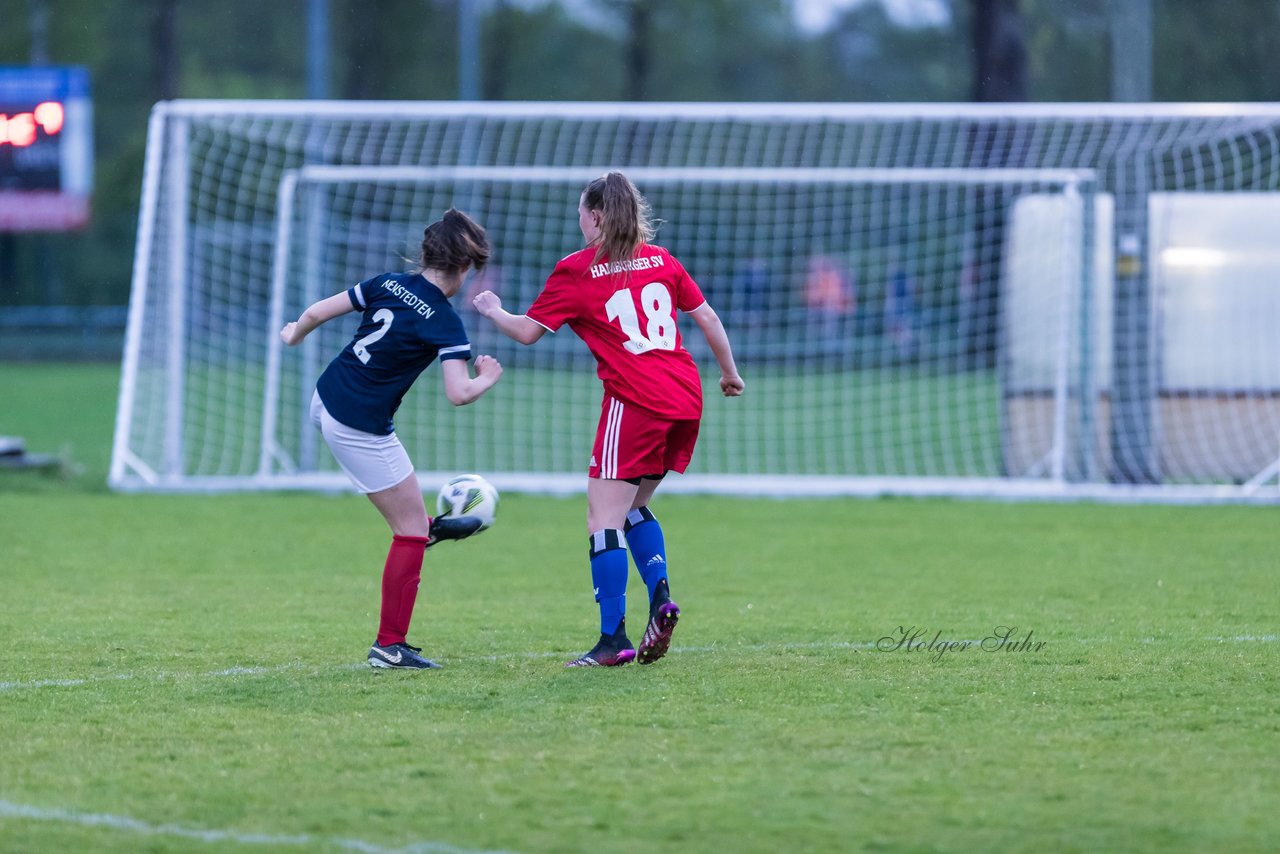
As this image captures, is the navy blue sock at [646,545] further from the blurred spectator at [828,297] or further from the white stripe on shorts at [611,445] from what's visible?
the blurred spectator at [828,297]

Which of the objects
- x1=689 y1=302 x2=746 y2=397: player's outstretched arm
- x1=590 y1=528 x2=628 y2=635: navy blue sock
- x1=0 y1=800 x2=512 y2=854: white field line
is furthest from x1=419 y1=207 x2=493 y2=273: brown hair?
x1=0 y1=800 x2=512 y2=854: white field line

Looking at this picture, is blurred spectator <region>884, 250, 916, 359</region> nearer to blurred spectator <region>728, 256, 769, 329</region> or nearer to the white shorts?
blurred spectator <region>728, 256, 769, 329</region>

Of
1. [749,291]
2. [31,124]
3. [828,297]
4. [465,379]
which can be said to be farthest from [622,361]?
[828,297]

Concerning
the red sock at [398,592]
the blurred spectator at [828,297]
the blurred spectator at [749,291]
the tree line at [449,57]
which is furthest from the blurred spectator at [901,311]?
the red sock at [398,592]

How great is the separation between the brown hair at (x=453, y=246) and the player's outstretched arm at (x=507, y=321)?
13 centimetres

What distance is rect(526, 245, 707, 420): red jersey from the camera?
18.4 ft

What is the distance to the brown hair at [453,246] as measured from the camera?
5.47m

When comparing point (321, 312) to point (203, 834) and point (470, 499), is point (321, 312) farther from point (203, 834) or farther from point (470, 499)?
point (203, 834)

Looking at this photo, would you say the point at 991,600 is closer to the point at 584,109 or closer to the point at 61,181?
the point at 584,109

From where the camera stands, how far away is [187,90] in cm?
4116

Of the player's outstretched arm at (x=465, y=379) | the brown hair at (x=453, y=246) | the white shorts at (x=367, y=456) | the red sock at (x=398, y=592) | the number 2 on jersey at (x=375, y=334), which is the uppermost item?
the brown hair at (x=453, y=246)

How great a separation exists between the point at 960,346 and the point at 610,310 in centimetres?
1370

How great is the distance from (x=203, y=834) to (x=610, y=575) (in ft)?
7.24

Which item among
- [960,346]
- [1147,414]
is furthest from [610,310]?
[960,346]
